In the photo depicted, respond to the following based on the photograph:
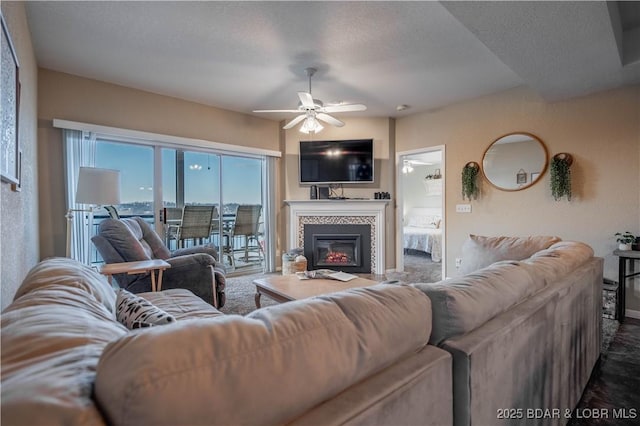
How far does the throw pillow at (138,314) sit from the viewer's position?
1.09 m

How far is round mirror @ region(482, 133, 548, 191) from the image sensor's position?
3725 mm

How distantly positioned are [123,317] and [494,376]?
1.30 m

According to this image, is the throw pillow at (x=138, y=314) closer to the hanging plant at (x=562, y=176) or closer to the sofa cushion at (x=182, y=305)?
the sofa cushion at (x=182, y=305)

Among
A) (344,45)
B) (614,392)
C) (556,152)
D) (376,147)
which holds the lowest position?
(614,392)

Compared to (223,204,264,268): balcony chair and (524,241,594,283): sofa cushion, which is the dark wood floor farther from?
(223,204,264,268): balcony chair

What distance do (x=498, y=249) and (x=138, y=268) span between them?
2956mm

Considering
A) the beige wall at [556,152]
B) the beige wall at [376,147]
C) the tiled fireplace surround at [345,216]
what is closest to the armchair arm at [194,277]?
the tiled fireplace surround at [345,216]

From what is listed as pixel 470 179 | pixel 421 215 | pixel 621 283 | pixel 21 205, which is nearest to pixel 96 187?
pixel 21 205

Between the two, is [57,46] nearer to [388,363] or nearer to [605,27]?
[388,363]

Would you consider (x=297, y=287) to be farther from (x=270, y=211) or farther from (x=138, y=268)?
(x=270, y=211)

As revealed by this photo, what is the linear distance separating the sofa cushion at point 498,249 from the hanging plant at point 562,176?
1.31 meters

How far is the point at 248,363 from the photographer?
21.1 inches

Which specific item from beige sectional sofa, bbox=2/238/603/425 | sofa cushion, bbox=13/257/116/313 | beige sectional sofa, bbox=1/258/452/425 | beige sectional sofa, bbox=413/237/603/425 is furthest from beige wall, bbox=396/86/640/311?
sofa cushion, bbox=13/257/116/313

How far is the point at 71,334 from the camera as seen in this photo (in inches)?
26.7
